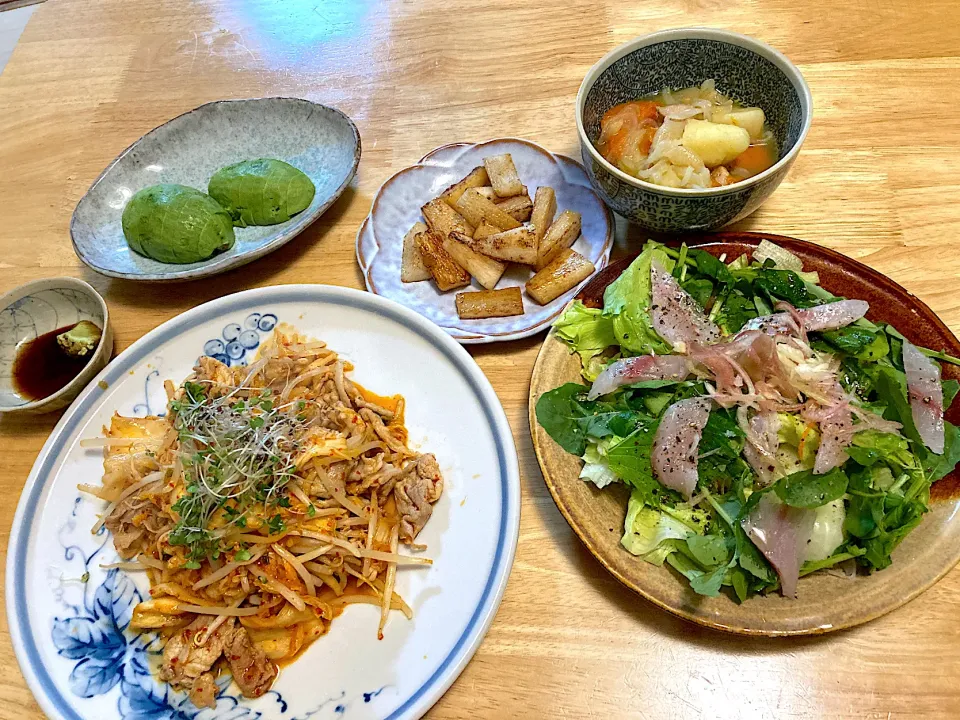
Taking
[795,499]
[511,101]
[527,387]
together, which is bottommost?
[527,387]

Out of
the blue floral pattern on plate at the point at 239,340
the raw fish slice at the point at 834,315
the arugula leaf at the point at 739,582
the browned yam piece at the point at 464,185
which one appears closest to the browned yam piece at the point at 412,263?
the browned yam piece at the point at 464,185

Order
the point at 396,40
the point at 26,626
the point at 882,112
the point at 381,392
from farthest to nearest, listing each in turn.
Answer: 1. the point at 396,40
2. the point at 882,112
3. the point at 381,392
4. the point at 26,626

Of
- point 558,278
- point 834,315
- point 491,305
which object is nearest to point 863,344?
point 834,315

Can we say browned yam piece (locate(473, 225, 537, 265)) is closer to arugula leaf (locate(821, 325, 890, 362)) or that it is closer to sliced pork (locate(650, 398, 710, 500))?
sliced pork (locate(650, 398, 710, 500))

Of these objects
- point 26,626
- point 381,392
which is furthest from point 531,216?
point 26,626

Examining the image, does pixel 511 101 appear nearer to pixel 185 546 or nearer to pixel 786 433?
pixel 786 433

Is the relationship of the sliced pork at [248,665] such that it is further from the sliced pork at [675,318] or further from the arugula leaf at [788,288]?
the arugula leaf at [788,288]
